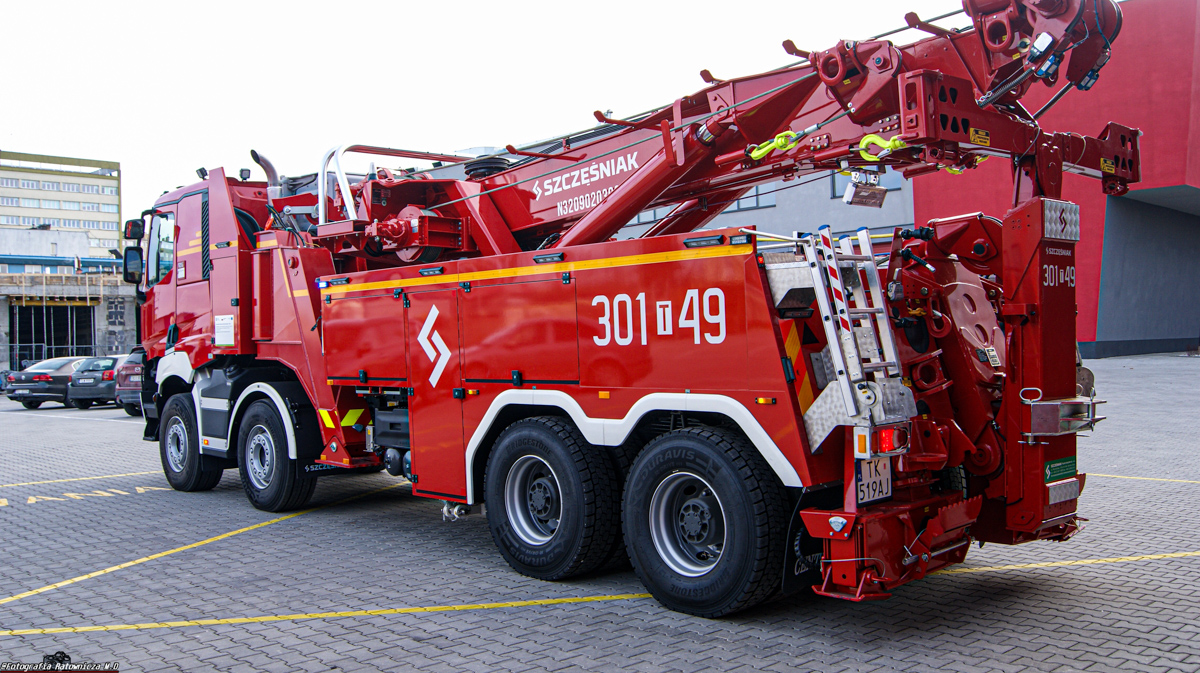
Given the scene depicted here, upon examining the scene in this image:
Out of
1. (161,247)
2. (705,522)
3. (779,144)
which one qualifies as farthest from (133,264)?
(705,522)

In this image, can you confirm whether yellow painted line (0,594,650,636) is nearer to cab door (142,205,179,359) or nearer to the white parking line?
cab door (142,205,179,359)

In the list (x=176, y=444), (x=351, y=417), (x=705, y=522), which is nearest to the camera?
(x=705, y=522)

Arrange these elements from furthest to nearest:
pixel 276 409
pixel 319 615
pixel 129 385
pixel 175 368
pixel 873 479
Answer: pixel 129 385
pixel 175 368
pixel 276 409
pixel 319 615
pixel 873 479

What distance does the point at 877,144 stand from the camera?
17.7 feet

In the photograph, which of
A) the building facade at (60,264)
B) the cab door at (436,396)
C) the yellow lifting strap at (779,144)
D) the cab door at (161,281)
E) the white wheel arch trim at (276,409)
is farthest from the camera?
the building facade at (60,264)

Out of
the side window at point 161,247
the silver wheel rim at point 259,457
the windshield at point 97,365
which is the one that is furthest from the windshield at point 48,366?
the silver wheel rim at point 259,457

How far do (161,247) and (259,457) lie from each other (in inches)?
129

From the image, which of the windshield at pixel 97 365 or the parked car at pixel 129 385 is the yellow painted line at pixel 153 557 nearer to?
the parked car at pixel 129 385

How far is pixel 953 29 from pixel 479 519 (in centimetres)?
580

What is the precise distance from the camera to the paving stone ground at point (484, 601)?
4.70 metres

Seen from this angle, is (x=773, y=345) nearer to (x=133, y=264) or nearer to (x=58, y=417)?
(x=133, y=264)

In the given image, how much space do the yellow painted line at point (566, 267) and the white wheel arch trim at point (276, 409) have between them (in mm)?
1494

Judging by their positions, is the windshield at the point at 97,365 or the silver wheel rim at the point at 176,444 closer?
the silver wheel rim at the point at 176,444

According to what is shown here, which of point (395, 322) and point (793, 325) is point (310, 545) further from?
point (793, 325)
